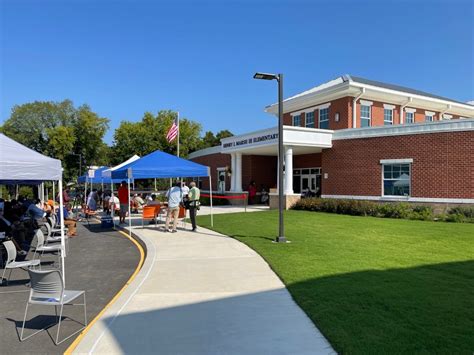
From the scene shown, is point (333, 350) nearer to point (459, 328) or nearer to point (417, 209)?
point (459, 328)

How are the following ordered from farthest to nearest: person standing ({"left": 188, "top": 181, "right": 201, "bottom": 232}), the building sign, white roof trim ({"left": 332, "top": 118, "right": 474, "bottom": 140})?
the building sign < white roof trim ({"left": 332, "top": 118, "right": 474, "bottom": 140}) < person standing ({"left": 188, "top": 181, "right": 201, "bottom": 232})

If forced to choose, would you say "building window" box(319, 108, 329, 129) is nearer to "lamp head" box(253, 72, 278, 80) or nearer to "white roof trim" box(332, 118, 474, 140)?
"white roof trim" box(332, 118, 474, 140)

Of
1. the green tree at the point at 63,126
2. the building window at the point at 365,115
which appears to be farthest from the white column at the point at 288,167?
the green tree at the point at 63,126

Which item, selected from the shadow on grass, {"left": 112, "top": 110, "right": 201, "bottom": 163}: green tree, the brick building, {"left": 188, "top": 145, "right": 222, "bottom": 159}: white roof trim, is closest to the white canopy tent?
the shadow on grass

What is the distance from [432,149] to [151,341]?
59.6 ft

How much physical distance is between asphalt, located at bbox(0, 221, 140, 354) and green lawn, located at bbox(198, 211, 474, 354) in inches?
119

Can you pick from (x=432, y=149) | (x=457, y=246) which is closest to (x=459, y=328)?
(x=457, y=246)

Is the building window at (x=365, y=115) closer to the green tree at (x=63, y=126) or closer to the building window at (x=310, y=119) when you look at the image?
the building window at (x=310, y=119)

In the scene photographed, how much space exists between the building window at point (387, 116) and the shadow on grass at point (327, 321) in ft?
76.2

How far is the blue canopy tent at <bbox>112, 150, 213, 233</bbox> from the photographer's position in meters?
14.0

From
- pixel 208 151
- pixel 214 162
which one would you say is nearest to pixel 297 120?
pixel 214 162

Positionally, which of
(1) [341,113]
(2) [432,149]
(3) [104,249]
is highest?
(1) [341,113]

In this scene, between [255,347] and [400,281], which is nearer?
[255,347]

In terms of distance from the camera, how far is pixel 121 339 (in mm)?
4543
